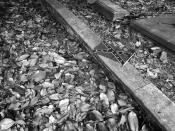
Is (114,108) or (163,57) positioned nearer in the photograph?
(114,108)

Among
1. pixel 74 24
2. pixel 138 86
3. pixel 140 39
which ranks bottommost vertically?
pixel 138 86

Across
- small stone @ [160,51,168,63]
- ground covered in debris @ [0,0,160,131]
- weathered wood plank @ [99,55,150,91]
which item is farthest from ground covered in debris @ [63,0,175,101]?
ground covered in debris @ [0,0,160,131]

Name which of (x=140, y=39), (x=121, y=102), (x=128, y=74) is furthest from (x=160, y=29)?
(x=121, y=102)

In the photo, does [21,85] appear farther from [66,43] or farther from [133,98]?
[133,98]

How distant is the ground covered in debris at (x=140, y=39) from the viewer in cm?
241

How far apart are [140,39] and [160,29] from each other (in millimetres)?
334

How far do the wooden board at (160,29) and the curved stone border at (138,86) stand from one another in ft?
2.42

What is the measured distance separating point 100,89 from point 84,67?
1.51 feet

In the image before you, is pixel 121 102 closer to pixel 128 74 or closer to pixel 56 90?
pixel 128 74

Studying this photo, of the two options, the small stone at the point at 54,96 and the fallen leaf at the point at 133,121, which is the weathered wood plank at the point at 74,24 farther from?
the fallen leaf at the point at 133,121

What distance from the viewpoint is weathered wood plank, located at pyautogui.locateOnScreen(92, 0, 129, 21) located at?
3404 millimetres

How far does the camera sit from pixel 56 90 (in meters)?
2.28

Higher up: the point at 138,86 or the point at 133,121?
the point at 138,86

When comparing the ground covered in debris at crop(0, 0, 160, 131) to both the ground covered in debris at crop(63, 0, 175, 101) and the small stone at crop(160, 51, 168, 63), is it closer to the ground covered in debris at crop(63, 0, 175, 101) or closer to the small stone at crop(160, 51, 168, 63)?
the ground covered in debris at crop(63, 0, 175, 101)
